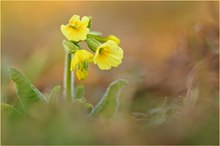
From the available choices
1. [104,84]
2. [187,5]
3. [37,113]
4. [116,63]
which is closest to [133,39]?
[187,5]

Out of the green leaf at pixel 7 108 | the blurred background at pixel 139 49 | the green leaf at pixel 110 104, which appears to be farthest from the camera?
the blurred background at pixel 139 49

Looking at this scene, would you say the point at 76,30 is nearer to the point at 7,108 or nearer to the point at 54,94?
the point at 54,94

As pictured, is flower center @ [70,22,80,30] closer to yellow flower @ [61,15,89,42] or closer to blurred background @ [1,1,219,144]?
yellow flower @ [61,15,89,42]

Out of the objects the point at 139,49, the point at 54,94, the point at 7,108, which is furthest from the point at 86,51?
the point at 139,49

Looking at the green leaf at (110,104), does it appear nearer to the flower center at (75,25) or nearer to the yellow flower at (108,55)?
the yellow flower at (108,55)

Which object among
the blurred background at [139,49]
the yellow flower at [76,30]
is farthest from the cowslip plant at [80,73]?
the blurred background at [139,49]

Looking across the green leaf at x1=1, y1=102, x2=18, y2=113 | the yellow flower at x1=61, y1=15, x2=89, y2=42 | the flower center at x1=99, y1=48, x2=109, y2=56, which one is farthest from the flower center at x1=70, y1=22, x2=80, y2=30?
the green leaf at x1=1, y1=102, x2=18, y2=113

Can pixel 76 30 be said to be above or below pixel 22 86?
above

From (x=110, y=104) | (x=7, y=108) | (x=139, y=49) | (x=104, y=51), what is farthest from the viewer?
(x=139, y=49)
